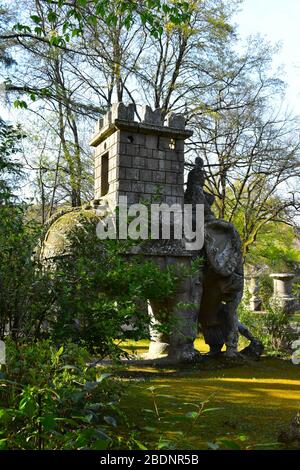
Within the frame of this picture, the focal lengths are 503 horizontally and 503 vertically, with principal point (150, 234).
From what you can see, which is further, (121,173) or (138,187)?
(138,187)

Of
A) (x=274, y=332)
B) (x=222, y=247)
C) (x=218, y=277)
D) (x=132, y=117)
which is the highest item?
(x=132, y=117)

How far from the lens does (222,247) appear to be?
9469 millimetres

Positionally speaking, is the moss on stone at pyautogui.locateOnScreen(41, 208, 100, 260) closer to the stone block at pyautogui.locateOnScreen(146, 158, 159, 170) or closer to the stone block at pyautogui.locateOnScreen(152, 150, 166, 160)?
the stone block at pyautogui.locateOnScreen(146, 158, 159, 170)

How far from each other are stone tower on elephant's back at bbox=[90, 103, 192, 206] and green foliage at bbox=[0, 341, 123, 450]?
16.6ft

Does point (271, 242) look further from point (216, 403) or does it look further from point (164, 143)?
point (216, 403)

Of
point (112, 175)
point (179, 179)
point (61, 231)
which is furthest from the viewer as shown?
point (179, 179)

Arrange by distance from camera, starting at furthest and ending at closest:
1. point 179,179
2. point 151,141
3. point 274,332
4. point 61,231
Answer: point 274,332
point 179,179
point 151,141
point 61,231

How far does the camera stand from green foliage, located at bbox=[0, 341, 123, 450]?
9.18 feet

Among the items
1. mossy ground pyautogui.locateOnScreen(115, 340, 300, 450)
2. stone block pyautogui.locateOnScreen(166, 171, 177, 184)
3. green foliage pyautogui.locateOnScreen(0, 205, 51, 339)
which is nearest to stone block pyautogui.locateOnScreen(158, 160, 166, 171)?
stone block pyautogui.locateOnScreen(166, 171, 177, 184)

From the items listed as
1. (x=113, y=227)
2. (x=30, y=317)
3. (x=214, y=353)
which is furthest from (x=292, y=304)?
(x=30, y=317)

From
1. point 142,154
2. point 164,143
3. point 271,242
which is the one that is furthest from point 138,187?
point 271,242

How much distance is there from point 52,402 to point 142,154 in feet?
22.2

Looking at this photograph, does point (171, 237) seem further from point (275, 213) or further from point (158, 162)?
point (275, 213)
